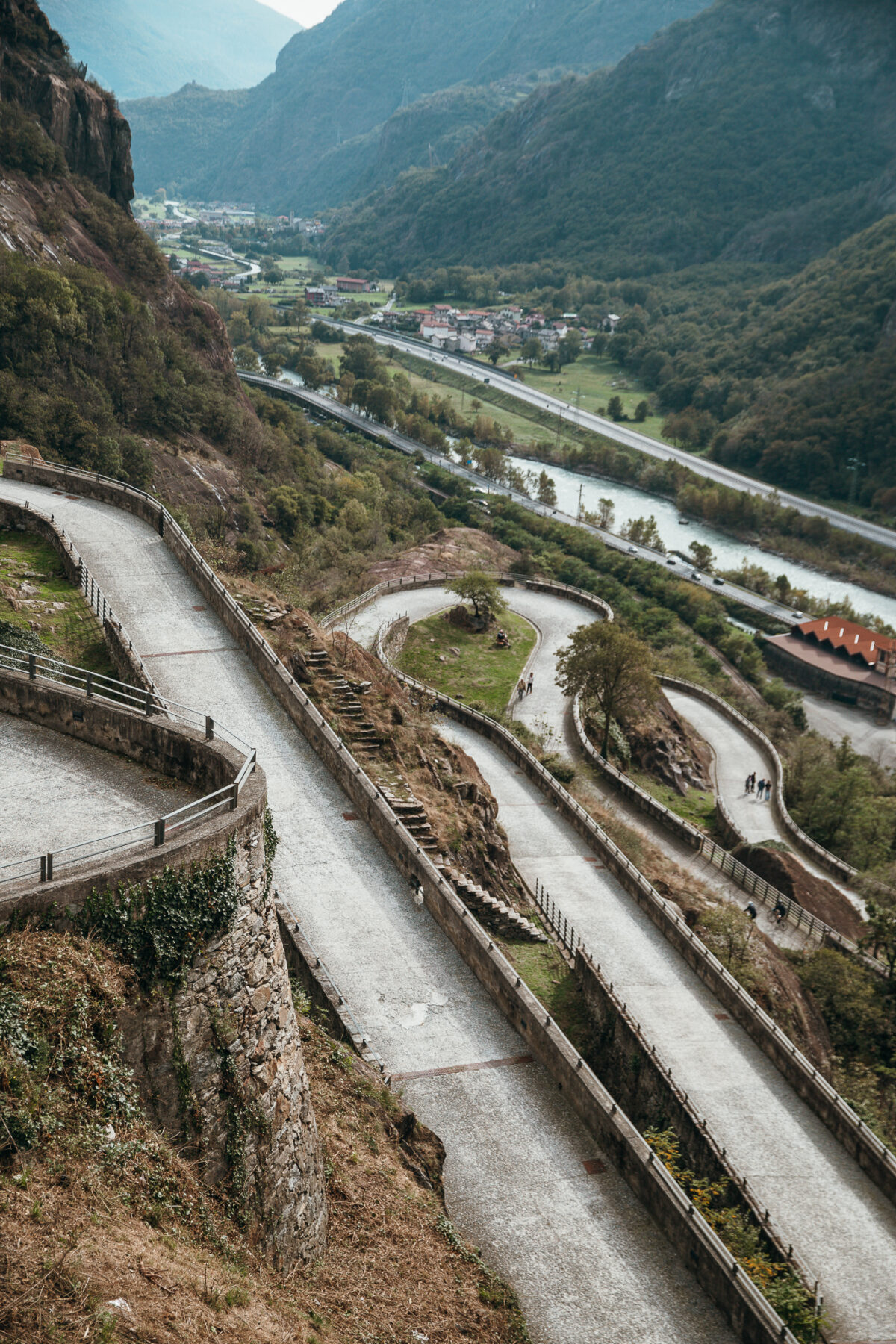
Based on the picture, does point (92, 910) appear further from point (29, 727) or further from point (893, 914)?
point (893, 914)

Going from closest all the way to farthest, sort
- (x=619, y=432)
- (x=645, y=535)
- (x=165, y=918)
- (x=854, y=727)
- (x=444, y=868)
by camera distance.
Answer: (x=165, y=918) < (x=444, y=868) < (x=854, y=727) < (x=645, y=535) < (x=619, y=432)

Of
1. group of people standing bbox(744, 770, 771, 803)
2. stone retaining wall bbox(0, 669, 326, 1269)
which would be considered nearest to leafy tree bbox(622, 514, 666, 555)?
group of people standing bbox(744, 770, 771, 803)

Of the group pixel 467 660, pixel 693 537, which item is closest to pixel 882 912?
pixel 467 660

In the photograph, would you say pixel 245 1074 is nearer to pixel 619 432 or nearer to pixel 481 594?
pixel 481 594

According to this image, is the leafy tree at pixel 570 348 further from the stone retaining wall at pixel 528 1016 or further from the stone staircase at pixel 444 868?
the stone staircase at pixel 444 868

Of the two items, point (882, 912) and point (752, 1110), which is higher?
point (752, 1110)

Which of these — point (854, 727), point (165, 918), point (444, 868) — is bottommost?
point (854, 727)
